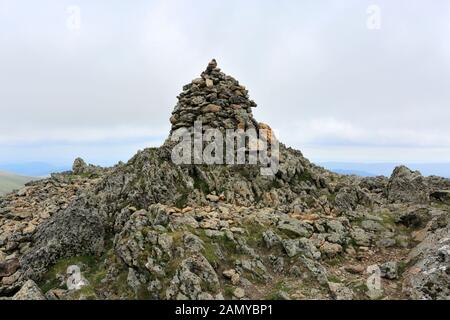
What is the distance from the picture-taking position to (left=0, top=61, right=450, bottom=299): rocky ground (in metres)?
21.1

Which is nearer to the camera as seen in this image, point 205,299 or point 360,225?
point 205,299

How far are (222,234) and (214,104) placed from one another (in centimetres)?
1779

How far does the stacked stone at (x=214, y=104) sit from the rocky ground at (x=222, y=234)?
0.44ft

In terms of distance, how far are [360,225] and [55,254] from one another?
23.4 m

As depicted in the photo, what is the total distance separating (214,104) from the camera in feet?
128

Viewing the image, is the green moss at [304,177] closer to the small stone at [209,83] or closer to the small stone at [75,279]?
the small stone at [209,83]

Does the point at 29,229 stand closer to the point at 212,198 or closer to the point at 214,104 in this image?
the point at 212,198

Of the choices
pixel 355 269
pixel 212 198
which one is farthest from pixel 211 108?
pixel 355 269

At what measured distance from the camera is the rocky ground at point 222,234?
69.3 feet

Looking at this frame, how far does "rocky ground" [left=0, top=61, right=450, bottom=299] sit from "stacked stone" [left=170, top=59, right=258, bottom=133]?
0.13 m

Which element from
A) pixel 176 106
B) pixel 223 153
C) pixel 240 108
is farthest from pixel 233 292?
pixel 176 106
